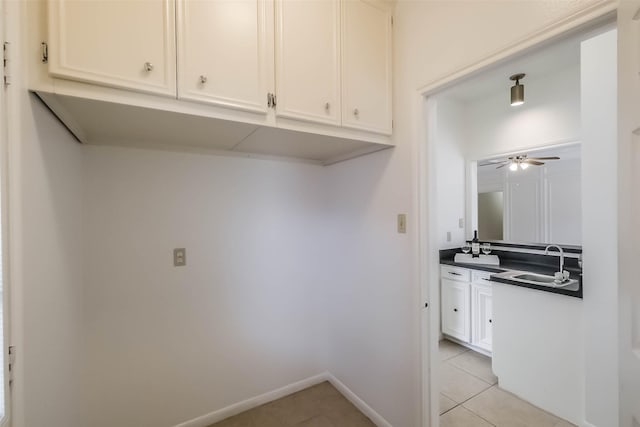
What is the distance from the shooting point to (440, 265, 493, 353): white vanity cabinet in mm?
2754

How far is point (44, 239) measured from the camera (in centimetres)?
102

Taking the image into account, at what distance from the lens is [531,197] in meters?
3.19

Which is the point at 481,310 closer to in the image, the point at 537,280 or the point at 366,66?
the point at 537,280

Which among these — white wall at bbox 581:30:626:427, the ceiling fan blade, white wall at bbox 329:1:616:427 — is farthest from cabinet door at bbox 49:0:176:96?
the ceiling fan blade

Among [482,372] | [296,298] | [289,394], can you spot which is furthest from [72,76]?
[482,372]

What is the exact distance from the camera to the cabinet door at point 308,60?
4.35 ft

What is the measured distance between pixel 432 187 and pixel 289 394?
6.31 ft

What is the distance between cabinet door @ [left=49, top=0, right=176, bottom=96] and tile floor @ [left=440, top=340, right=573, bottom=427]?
265 cm

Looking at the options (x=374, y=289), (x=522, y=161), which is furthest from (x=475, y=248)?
(x=374, y=289)

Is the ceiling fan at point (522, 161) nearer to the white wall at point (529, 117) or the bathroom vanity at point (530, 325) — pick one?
the white wall at point (529, 117)

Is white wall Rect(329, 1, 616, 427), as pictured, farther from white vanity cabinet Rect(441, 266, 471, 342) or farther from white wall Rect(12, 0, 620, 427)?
white vanity cabinet Rect(441, 266, 471, 342)

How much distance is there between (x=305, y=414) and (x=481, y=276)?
2.08 m

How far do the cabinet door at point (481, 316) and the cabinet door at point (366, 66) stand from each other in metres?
2.11

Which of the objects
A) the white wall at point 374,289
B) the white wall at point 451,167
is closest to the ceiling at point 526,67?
the white wall at point 451,167
